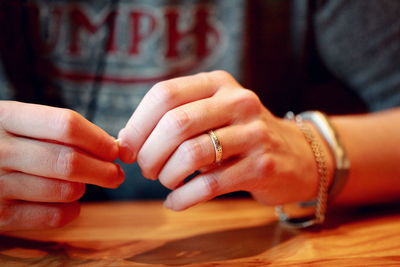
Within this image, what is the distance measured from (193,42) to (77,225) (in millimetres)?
434

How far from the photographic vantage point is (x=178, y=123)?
0.45 metres

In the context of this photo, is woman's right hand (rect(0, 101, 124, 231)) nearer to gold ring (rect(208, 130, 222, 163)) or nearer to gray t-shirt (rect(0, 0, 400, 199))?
gold ring (rect(208, 130, 222, 163))

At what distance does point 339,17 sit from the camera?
0.75m

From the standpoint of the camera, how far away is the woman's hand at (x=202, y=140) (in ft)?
1.52

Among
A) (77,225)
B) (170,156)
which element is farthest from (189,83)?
(77,225)

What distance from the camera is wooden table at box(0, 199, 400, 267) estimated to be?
468 mm

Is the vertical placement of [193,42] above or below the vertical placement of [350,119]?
above

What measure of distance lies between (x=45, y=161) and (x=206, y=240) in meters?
0.24

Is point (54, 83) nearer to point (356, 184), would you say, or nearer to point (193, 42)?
A: point (193, 42)

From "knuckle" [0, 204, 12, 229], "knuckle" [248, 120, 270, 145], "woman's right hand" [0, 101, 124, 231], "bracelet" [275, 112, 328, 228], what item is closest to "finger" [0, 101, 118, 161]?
"woman's right hand" [0, 101, 124, 231]

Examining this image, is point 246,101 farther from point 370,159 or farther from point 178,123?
point 370,159

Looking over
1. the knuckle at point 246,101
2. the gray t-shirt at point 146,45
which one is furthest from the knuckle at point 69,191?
the gray t-shirt at point 146,45

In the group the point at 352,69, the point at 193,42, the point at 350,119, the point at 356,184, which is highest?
the point at 193,42

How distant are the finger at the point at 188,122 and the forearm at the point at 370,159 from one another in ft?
0.78
